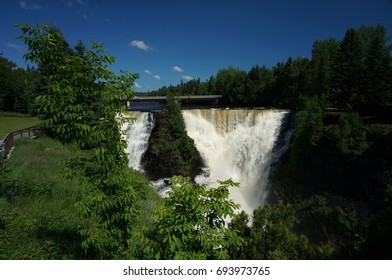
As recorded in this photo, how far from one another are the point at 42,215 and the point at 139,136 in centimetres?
2146

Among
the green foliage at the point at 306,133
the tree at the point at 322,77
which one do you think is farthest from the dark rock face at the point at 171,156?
the tree at the point at 322,77

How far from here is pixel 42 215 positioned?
26.4ft

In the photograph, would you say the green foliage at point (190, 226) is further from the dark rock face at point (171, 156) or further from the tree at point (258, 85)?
the tree at point (258, 85)

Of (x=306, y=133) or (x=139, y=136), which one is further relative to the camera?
(x=139, y=136)

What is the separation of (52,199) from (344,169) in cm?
2010

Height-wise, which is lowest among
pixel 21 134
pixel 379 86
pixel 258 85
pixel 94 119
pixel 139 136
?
pixel 139 136

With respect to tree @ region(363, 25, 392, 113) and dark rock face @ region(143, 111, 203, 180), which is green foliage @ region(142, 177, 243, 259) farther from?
tree @ region(363, 25, 392, 113)

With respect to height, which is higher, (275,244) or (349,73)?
(349,73)

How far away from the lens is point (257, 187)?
81.2ft

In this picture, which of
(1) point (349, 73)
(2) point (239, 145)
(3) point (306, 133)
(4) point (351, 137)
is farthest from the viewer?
(1) point (349, 73)

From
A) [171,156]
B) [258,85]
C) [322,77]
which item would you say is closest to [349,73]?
[322,77]

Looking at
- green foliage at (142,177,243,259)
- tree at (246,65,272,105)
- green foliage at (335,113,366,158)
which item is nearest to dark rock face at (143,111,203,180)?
green foliage at (335,113,366,158)

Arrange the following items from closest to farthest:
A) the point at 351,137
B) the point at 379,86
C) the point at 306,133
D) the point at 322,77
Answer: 1. the point at 351,137
2. the point at 379,86
3. the point at 306,133
4. the point at 322,77

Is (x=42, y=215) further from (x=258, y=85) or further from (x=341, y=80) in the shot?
(x=258, y=85)
